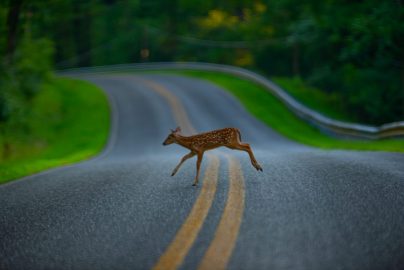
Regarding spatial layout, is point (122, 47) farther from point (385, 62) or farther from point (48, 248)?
point (48, 248)

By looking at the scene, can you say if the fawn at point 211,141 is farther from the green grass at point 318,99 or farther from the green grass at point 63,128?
the green grass at point 318,99

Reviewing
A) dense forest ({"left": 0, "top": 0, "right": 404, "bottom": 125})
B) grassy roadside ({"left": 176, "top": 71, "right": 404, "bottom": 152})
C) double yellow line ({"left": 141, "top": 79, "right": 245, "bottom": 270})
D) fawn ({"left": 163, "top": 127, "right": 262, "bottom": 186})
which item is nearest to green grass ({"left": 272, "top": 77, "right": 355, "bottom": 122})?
dense forest ({"left": 0, "top": 0, "right": 404, "bottom": 125})

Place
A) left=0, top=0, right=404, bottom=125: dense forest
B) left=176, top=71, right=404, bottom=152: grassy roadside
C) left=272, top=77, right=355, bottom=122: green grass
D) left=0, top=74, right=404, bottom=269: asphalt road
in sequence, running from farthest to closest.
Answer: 1. left=272, top=77, right=355, bottom=122: green grass
2. left=0, top=0, right=404, bottom=125: dense forest
3. left=176, top=71, right=404, bottom=152: grassy roadside
4. left=0, top=74, right=404, bottom=269: asphalt road

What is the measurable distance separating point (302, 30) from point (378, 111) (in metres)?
7.84

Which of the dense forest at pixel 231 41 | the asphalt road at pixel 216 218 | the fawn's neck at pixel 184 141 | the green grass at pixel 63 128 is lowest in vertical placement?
the green grass at pixel 63 128

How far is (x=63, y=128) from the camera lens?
33.9 m

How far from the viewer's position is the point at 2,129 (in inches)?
933

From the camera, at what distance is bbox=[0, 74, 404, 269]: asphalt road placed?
3.94 meters

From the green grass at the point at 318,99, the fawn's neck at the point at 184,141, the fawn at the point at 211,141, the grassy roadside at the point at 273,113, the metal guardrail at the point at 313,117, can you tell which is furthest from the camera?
the green grass at the point at 318,99

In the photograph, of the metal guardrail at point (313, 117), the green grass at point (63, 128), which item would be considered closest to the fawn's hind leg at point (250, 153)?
the green grass at point (63, 128)

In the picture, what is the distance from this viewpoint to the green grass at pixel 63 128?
2455 cm

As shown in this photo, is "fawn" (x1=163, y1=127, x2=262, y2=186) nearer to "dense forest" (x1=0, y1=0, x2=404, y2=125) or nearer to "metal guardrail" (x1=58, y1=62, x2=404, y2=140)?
"metal guardrail" (x1=58, y1=62, x2=404, y2=140)

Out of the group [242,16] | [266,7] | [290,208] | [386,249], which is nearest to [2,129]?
[290,208]

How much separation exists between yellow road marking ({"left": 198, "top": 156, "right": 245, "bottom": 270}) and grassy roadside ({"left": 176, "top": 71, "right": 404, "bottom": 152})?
34.2 feet
